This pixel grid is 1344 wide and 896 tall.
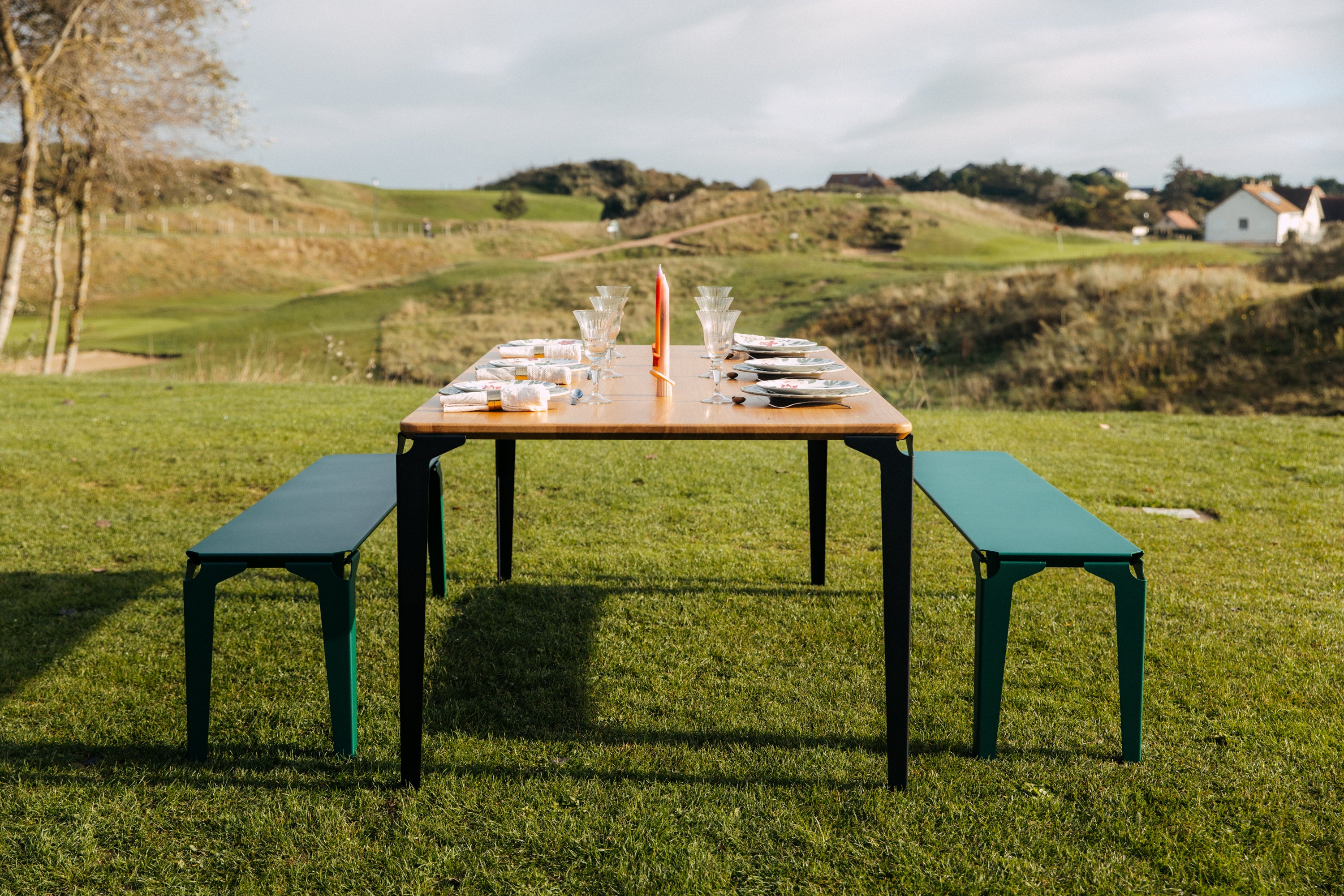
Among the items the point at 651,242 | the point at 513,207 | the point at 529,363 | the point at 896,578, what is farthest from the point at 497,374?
the point at 513,207

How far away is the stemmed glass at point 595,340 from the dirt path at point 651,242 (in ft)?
111

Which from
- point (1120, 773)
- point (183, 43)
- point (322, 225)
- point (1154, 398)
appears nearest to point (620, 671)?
point (1120, 773)

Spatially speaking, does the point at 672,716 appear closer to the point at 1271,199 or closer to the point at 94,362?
the point at 94,362

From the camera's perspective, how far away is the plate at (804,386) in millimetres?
2553

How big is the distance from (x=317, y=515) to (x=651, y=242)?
122 ft

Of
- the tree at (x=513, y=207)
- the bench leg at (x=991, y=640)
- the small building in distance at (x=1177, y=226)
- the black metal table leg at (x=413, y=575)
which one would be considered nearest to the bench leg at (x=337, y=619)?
the black metal table leg at (x=413, y=575)

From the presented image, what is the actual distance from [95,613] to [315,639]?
1001 millimetres

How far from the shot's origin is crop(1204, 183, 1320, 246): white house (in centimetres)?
4903

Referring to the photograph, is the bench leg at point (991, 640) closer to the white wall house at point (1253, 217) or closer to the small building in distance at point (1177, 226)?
the white wall house at point (1253, 217)

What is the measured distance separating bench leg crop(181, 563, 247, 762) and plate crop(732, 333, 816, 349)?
1.82 m

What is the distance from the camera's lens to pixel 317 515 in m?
2.89

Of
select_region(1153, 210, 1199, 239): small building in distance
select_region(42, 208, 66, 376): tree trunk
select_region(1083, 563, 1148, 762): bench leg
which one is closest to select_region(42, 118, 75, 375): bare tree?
select_region(42, 208, 66, 376): tree trunk

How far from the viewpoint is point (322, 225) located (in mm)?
50844

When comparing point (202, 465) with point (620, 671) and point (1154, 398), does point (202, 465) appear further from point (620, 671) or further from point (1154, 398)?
point (1154, 398)
